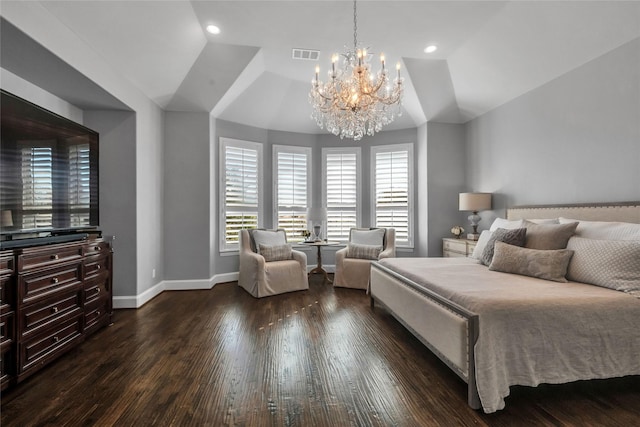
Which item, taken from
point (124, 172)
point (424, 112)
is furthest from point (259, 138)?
point (424, 112)

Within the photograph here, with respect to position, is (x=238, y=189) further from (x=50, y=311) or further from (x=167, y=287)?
(x=50, y=311)

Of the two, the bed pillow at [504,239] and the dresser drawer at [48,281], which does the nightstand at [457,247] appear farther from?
the dresser drawer at [48,281]

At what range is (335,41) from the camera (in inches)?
145

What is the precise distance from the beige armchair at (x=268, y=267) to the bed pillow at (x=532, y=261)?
263 cm

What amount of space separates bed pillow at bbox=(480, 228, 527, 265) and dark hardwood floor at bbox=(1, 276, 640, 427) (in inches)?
43.9

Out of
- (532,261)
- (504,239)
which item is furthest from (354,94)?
(532,261)

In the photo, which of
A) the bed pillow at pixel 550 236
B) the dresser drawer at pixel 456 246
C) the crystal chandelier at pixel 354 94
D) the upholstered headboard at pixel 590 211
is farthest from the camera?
the dresser drawer at pixel 456 246

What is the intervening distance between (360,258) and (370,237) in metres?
0.43

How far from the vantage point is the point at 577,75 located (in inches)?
132

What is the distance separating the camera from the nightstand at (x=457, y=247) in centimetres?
432

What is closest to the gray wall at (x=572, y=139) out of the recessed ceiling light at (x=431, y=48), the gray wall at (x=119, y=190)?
the recessed ceiling light at (x=431, y=48)

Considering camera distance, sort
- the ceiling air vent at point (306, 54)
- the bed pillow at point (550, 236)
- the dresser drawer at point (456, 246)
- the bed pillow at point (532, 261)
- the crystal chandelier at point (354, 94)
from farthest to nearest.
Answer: the dresser drawer at point (456, 246), the ceiling air vent at point (306, 54), the crystal chandelier at point (354, 94), the bed pillow at point (550, 236), the bed pillow at point (532, 261)

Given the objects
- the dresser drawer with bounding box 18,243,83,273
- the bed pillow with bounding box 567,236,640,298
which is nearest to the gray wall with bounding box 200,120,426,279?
the dresser drawer with bounding box 18,243,83,273

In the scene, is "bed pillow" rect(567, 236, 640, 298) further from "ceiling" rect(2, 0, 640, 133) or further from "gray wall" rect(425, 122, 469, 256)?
"gray wall" rect(425, 122, 469, 256)
